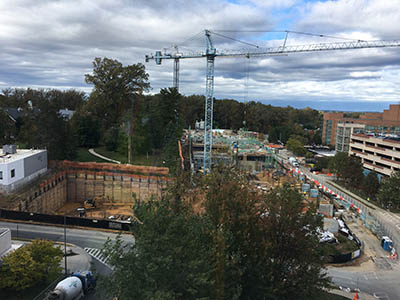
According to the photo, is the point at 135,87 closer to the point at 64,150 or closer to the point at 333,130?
the point at 64,150

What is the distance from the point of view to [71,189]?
38375 mm

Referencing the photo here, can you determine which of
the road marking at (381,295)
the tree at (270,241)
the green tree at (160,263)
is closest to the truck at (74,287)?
the green tree at (160,263)

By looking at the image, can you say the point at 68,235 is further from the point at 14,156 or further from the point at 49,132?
the point at 49,132

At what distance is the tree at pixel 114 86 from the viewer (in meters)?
49.8

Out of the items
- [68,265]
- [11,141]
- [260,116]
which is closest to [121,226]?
[68,265]

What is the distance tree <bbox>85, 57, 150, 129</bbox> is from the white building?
621 inches

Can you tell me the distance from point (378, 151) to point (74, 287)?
51.1 metres

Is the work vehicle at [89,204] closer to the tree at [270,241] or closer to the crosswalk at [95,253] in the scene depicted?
the crosswalk at [95,253]

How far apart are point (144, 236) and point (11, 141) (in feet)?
138

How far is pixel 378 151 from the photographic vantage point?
52.9m

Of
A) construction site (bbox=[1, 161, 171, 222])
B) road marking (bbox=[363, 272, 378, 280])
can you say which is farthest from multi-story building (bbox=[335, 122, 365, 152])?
road marking (bbox=[363, 272, 378, 280])

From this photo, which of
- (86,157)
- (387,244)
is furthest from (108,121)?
(387,244)

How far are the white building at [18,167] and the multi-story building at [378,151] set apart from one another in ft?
146

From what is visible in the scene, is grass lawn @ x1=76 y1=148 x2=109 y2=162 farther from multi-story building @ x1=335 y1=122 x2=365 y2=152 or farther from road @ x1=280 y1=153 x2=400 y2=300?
multi-story building @ x1=335 y1=122 x2=365 y2=152
